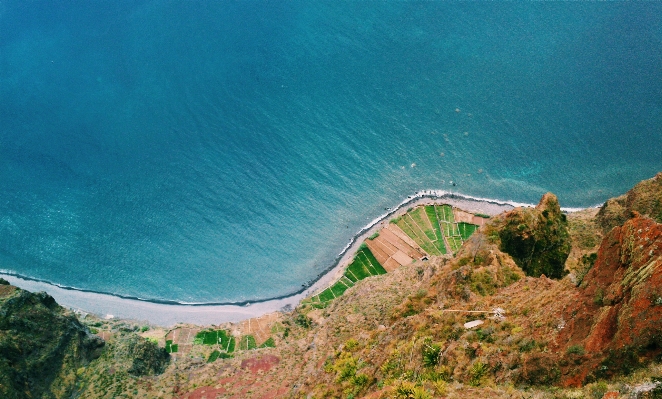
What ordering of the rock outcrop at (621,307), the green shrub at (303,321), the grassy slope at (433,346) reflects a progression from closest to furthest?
the rock outcrop at (621,307) → the grassy slope at (433,346) → the green shrub at (303,321)

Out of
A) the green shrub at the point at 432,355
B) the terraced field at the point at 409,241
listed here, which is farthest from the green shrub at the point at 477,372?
the terraced field at the point at 409,241

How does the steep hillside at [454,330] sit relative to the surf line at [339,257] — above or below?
below

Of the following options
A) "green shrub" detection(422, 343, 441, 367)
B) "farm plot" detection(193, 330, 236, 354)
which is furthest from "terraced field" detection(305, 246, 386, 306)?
"green shrub" detection(422, 343, 441, 367)

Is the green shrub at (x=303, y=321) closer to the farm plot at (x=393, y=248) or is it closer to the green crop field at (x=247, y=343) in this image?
the green crop field at (x=247, y=343)

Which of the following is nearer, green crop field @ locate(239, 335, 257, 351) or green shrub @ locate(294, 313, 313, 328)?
green shrub @ locate(294, 313, 313, 328)

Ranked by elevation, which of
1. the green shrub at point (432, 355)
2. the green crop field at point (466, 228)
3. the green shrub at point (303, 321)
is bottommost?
the green shrub at point (432, 355)

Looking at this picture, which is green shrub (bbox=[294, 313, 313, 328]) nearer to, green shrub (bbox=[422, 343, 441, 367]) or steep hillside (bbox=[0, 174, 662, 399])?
steep hillside (bbox=[0, 174, 662, 399])

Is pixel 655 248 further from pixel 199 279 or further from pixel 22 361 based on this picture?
pixel 199 279
